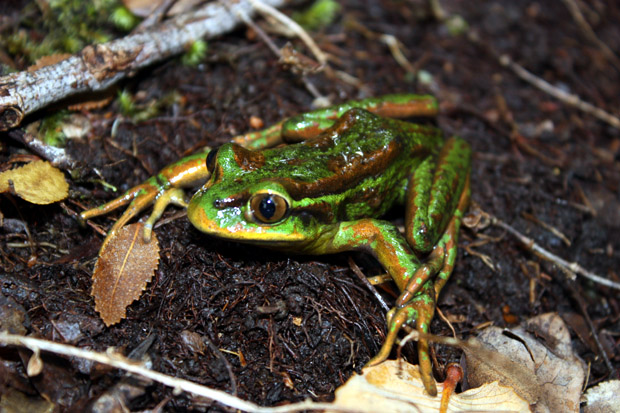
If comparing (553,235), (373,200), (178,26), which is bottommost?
(553,235)

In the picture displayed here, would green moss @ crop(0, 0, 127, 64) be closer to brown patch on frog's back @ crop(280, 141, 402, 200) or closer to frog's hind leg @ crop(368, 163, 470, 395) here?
brown patch on frog's back @ crop(280, 141, 402, 200)

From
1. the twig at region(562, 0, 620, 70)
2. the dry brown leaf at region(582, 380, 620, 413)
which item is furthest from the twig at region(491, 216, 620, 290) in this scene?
the twig at region(562, 0, 620, 70)

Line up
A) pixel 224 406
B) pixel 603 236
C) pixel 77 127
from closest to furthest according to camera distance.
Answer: pixel 224 406
pixel 77 127
pixel 603 236

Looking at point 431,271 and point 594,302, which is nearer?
point 431,271

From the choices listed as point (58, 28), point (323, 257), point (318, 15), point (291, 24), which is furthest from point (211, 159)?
point (318, 15)

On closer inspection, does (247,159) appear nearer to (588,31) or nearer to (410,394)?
(410,394)

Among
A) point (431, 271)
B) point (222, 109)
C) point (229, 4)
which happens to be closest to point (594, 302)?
point (431, 271)

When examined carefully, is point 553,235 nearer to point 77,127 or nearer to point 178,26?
point 178,26
